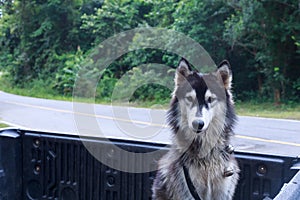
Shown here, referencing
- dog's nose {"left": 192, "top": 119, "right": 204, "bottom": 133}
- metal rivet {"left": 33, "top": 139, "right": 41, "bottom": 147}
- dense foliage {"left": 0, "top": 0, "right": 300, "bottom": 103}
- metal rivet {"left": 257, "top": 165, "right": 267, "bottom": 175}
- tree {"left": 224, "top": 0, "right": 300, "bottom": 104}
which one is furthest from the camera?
dense foliage {"left": 0, "top": 0, "right": 300, "bottom": 103}

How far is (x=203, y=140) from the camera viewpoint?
2.41m

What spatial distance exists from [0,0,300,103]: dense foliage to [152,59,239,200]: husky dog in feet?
22.9

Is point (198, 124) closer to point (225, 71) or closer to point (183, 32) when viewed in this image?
point (225, 71)

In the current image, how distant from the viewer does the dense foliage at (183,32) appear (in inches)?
555

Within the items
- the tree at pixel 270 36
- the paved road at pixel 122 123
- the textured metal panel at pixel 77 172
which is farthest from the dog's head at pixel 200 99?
the tree at pixel 270 36

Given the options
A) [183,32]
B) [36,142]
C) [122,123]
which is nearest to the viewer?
[36,142]

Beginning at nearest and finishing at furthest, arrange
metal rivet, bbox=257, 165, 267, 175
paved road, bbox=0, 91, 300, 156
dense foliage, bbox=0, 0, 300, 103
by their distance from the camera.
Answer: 1. metal rivet, bbox=257, 165, 267, 175
2. paved road, bbox=0, 91, 300, 156
3. dense foliage, bbox=0, 0, 300, 103

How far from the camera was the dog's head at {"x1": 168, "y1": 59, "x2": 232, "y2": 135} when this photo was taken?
229 centimetres

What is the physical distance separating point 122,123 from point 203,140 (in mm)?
4552

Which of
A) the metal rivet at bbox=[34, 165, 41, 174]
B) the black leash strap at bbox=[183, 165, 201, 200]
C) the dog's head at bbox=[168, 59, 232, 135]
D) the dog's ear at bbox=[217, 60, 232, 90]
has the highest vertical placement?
the dog's ear at bbox=[217, 60, 232, 90]

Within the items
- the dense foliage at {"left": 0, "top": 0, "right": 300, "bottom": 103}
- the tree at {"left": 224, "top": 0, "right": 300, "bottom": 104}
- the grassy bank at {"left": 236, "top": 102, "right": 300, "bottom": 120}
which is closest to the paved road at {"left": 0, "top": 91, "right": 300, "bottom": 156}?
the grassy bank at {"left": 236, "top": 102, "right": 300, "bottom": 120}

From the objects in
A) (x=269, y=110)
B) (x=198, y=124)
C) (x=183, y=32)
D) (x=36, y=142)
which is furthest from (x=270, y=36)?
(x=198, y=124)

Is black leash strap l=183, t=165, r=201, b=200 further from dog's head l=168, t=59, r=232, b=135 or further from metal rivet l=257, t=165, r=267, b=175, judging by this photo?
metal rivet l=257, t=165, r=267, b=175

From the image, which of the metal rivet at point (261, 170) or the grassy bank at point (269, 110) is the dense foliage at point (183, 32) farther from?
the metal rivet at point (261, 170)
